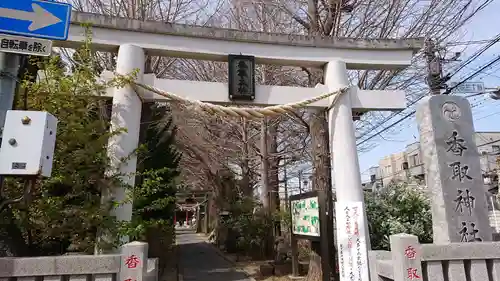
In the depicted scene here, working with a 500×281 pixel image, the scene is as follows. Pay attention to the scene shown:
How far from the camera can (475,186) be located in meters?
5.31

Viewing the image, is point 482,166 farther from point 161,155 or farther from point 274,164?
point 161,155

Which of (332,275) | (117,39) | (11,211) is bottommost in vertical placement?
(332,275)

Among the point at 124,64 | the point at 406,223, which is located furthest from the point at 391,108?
the point at 124,64

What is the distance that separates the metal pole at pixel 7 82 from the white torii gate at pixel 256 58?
2.53 m

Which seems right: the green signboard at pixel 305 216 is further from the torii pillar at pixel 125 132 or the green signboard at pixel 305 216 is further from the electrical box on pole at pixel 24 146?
the electrical box on pole at pixel 24 146

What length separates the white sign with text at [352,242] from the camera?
518 centimetres

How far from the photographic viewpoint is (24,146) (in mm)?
2834

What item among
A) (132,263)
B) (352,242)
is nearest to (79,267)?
(132,263)

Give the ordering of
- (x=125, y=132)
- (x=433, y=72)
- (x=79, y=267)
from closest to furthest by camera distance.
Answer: (x=79, y=267), (x=125, y=132), (x=433, y=72)

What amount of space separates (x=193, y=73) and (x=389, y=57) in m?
8.58

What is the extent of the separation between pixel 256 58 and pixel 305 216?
3889 millimetres

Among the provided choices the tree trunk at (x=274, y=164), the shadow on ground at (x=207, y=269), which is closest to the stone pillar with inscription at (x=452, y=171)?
the shadow on ground at (x=207, y=269)

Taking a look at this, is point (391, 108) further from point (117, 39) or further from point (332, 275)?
point (117, 39)

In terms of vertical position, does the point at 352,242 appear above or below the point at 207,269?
above
